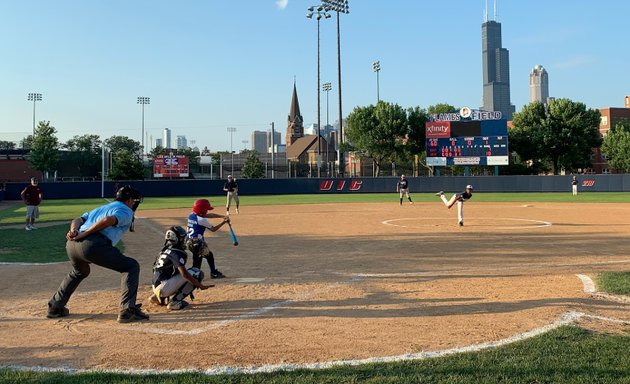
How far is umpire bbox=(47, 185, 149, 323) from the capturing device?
6.64 meters

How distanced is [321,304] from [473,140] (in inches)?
1868

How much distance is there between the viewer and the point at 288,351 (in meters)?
5.51

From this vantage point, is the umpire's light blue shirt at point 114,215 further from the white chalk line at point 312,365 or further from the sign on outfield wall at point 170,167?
the sign on outfield wall at point 170,167

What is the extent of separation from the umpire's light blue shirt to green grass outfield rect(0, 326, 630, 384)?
7.22 ft

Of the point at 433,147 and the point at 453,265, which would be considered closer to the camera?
the point at 453,265

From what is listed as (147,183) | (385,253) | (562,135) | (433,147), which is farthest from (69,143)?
(385,253)

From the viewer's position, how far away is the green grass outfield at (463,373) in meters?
4.55

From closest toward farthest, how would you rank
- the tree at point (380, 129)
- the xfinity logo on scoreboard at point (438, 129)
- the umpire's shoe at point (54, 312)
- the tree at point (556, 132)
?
the umpire's shoe at point (54, 312)
the xfinity logo on scoreboard at point (438, 129)
the tree at point (556, 132)
the tree at point (380, 129)

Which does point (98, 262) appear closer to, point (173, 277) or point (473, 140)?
point (173, 277)

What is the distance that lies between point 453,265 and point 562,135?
237 ft

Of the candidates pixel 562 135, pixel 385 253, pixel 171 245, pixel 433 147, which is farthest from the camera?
pixel 562 135

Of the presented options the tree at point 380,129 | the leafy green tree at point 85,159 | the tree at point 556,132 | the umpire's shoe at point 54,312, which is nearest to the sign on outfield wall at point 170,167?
the tree at point 380,129

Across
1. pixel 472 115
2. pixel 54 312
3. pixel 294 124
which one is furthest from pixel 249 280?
pixel 294 124

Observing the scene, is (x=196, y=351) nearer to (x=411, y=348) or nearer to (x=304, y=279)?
(x=411, y=348)
